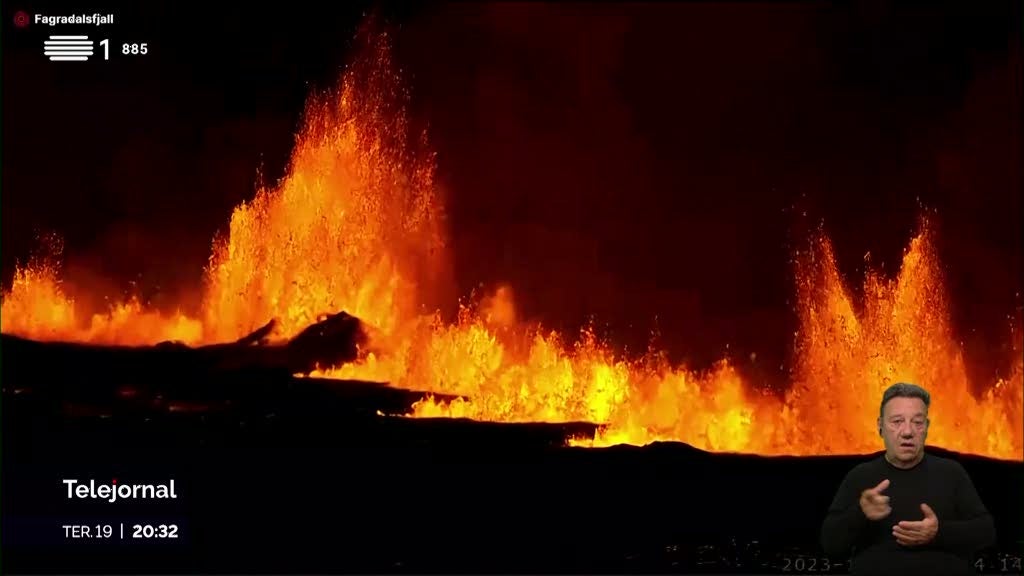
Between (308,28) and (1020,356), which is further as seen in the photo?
(1020,356)

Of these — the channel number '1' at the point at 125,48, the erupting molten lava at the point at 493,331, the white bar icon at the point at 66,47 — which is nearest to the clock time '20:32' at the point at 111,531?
the erupting molten lava at the point at 493,331

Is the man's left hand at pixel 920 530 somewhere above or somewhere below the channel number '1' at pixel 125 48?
below

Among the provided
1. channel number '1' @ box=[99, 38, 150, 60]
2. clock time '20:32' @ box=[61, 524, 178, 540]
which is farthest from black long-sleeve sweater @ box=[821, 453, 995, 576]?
channel number '1' @ box=[99, 38, 150, 60]

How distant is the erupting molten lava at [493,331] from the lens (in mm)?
12609

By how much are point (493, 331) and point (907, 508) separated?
8.39 m

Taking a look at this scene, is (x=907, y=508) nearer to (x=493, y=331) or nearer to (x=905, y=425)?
(x=905, y=425)

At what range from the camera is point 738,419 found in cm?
1341

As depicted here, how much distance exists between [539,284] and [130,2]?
16.3 feet

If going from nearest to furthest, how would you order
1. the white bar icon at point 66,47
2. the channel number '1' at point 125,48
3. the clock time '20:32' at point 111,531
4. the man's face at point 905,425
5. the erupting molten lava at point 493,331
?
1. the man's face at point 905,425
2. the clock time '20:32' at point 111,531
3. the white bar icon at point 66,47
4. the channel number '1' at point 125,48
5. the erupting molten lava at point 493,331

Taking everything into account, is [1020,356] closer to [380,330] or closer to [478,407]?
[478,407]

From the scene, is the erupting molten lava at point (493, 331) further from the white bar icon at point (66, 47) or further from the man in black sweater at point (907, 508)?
the man in black sweater at point (907, 508)

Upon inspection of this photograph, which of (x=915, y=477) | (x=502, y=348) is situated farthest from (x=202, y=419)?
(x=915, y=477)

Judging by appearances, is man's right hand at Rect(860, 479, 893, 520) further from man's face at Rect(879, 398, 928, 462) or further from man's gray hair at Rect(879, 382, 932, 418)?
man's gray hair at Rect(879, 382, 932, 418)

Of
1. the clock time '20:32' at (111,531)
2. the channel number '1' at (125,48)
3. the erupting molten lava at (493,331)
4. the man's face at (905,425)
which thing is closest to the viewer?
the man's face at (905,425)
